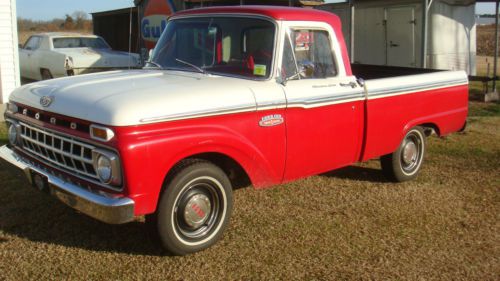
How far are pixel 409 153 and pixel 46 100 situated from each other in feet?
13.1

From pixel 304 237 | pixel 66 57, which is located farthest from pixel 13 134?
pixel 66 57

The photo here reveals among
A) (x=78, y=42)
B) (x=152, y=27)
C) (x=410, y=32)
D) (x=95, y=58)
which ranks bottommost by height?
(x=95, y=58)

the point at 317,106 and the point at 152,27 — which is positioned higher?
the point at 152,27

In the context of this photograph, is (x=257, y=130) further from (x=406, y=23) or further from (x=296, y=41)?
(x=406, y=23)

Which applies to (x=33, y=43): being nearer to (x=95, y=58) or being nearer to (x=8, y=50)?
(x=95, y=58)

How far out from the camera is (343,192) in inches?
220

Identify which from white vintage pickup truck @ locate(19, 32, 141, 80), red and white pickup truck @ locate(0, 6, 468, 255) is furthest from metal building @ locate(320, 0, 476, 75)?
red and white pickup truck @ locate(0, 6, 468, 255)

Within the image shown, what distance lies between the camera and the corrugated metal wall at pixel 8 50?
9.77 meters

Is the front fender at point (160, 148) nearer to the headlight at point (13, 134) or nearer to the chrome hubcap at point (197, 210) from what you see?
the chrome hubcap at point (197, 210)

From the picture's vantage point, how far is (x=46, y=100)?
391cm

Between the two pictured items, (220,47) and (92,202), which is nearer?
(92,202)

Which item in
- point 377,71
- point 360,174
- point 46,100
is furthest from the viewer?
point 377,71

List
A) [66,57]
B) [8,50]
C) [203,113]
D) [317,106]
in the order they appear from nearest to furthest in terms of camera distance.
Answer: [203,113] < [317,106] < [8,50] < [66,57]

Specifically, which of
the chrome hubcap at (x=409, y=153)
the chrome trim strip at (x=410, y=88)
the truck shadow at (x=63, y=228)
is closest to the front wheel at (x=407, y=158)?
the chrome hubcap at (x=409, y=153)
